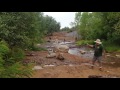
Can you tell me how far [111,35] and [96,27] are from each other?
10.7 ft

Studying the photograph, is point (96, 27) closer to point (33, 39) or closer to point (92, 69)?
point (33, 39)

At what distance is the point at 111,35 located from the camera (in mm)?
22359

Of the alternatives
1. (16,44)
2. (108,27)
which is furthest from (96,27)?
(16,44)

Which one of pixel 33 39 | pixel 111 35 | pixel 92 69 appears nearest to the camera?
pixel 92 69
